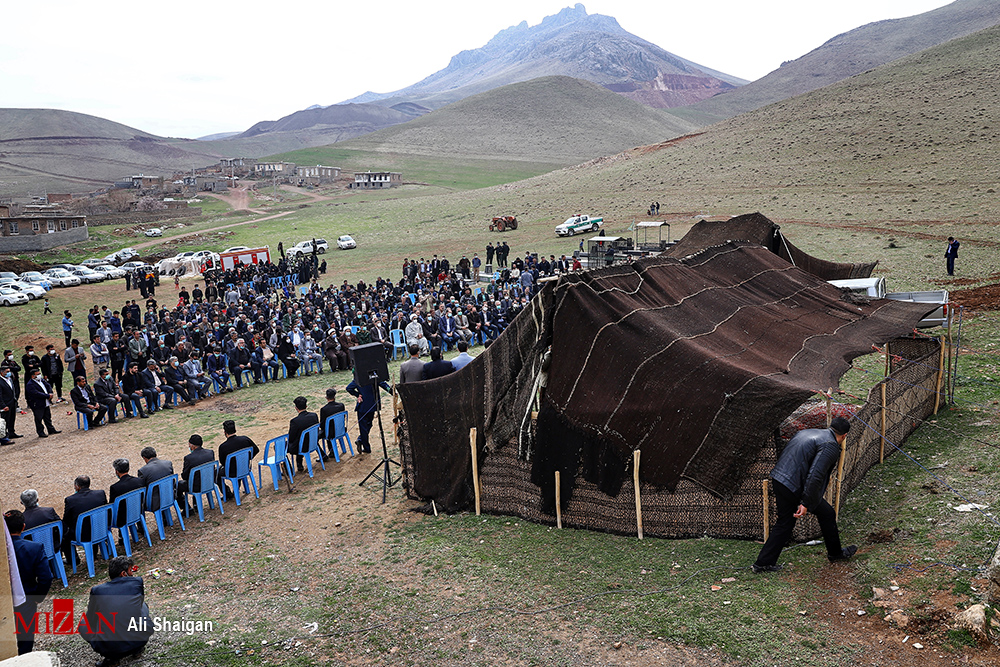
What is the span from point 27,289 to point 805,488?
132ft

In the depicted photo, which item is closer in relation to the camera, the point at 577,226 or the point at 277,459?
the point at 277,459

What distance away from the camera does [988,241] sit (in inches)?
1070

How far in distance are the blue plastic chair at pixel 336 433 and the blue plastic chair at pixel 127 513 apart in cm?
312

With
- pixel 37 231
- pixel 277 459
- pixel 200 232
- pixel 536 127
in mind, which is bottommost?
pixel 277 459

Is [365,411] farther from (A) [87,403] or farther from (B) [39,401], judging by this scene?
(B) [39,401]

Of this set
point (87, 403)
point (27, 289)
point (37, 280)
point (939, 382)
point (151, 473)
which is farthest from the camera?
point (37, 280)

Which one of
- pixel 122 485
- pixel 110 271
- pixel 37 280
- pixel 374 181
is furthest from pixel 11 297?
pixel 374 181

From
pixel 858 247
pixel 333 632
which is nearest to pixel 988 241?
pixel 858 247

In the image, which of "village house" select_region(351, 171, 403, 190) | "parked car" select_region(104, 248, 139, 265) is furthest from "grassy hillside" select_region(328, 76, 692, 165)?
"parked car" select_region(104, 248, 139, 265)

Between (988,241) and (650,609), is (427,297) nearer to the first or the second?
(650,609)

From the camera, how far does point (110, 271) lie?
4344cm

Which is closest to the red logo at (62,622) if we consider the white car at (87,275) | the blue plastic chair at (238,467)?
the blue plastic chair at (238,467)

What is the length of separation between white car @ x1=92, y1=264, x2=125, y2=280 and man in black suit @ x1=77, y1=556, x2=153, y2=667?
43.4 metres

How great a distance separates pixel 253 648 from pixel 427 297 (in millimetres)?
19820
